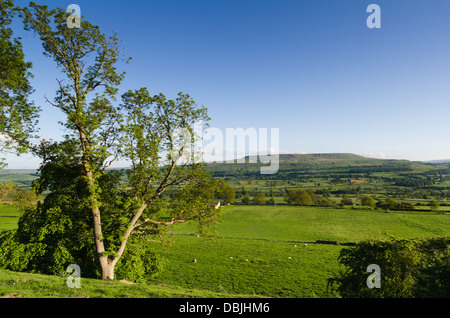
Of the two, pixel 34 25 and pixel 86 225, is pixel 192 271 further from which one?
pixel 34 25

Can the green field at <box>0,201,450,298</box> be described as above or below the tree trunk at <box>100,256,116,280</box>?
below

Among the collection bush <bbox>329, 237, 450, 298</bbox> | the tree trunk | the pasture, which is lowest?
the pasture

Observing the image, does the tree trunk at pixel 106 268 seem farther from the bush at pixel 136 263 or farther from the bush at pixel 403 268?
the bush at pixel 403 268

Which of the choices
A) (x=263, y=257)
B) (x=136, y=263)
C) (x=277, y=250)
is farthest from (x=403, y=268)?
(x=277, y=250)

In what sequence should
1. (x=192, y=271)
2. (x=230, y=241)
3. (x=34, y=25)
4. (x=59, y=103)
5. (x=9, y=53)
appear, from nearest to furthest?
(x=9, y=53) < (x=34, y=25) < (x=59, y=103) < (x=192, y=271) < (x=230, y=241)

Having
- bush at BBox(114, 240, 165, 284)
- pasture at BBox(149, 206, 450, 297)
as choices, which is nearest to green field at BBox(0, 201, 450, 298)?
pasture at BBox(149, 206, 450, 297)

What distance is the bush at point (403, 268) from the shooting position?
1136cm

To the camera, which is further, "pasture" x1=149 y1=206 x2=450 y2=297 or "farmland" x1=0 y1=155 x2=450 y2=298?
"pasture" x1=149 y1=206 x2=450 y2=297

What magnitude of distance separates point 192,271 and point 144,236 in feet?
52.1

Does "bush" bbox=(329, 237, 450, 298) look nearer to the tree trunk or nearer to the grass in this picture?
the grass

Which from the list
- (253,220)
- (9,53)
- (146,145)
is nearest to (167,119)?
(146,145)

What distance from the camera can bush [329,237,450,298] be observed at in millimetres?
11359

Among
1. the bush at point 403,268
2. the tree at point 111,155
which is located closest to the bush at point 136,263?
the tree at point 111,155

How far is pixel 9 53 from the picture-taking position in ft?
43.7
